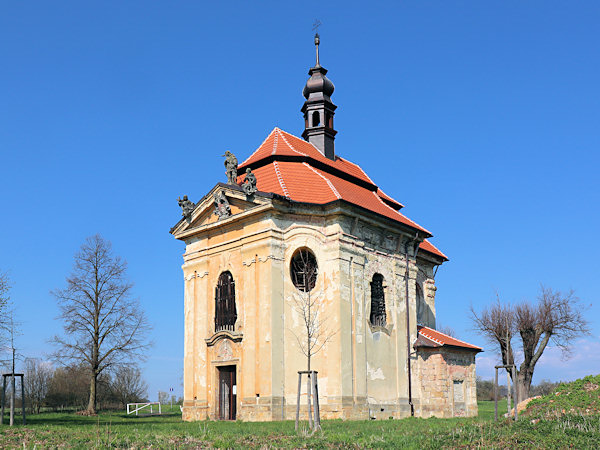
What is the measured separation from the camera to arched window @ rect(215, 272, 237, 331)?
26.1 meters

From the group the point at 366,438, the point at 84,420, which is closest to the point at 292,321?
the point at 366,438

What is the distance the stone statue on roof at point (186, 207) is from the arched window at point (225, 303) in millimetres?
3725

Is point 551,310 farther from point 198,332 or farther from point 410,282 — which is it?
point 198,332

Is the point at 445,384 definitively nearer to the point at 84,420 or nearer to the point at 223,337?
the point at 223,337

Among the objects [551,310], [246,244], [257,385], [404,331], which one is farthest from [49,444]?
[551,310]

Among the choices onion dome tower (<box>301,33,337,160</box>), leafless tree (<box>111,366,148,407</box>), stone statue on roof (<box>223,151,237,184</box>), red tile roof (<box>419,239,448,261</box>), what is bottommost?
leafless tree (<box>111,366,148,407</box>)

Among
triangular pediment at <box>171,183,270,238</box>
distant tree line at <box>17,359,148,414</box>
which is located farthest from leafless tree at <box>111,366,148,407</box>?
triangular pediment at <box>171,183,270,238</box>

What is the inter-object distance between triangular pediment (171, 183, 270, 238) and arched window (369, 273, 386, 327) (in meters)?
6.53

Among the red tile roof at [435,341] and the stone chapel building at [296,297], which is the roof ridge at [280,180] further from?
the red tile roof at [435,341]

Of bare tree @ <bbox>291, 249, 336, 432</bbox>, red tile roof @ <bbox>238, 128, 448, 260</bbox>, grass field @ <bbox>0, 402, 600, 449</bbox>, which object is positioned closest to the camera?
grass field @ <bbox>0, 402, 600, 449</bbox>

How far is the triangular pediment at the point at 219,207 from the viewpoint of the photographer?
2535 cm

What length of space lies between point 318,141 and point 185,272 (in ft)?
34.5

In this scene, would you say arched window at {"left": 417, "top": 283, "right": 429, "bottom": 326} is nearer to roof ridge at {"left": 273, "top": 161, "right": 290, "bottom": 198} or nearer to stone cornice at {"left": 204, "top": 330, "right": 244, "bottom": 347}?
roof ridge at {"left": 273, "top": 161, "right": 290, "bottom": 198}

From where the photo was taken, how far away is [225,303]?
26500 mm
